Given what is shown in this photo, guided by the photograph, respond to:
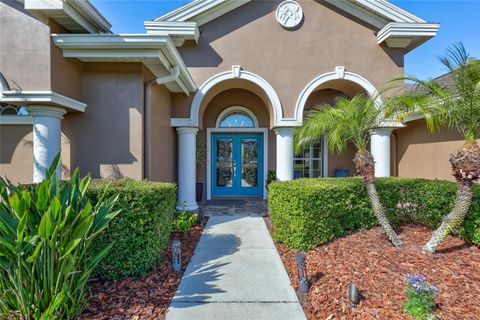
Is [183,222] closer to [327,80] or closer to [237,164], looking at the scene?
[237,164]

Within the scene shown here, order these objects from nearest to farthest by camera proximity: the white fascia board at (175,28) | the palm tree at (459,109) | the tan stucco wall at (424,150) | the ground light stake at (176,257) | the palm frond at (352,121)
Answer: the palm tree at (459,109) < the ground light stake at (176,257) < the palm frond at (352,121) < the white fascia board at (175,28) < the tan stucco wall at (424,150)

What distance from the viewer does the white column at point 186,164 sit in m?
7.52

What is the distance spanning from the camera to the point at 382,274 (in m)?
3.33

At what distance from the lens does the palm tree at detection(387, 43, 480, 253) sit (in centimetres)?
360

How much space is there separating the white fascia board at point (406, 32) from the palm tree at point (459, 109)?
4090 mm

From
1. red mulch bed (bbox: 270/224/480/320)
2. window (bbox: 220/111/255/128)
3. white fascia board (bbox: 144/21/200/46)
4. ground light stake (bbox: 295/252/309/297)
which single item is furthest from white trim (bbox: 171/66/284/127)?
ground light stake (bbox: 295/252/309/297)

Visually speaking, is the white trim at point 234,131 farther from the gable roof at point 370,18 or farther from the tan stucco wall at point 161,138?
the gable roof at point 370,18

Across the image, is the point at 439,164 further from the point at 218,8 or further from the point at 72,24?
the point at 72,24

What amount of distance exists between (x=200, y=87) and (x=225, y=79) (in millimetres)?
782

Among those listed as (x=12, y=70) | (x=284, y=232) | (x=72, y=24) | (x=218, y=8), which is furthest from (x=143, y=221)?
(x=218, y=8)

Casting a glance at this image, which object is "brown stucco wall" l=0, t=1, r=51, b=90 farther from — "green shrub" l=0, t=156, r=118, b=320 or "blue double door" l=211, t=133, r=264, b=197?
"blue double door" l=211, t=133, r=264, b=197

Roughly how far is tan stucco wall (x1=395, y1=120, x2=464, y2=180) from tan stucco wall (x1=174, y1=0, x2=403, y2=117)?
2.31 m

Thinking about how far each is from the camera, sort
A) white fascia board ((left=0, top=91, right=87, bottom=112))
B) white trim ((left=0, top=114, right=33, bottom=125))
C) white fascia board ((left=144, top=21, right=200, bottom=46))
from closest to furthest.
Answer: white fascia board ((left=0, top=91, right=87, bottom=112)) < white trim ((left=0, top=114, right=33, bottom=125)) < white fascia board ((left=144, top=21, right=200, bottom=46))

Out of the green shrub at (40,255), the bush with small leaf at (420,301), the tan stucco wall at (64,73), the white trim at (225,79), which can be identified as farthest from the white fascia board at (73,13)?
the bush with small leaf at (420,301)
